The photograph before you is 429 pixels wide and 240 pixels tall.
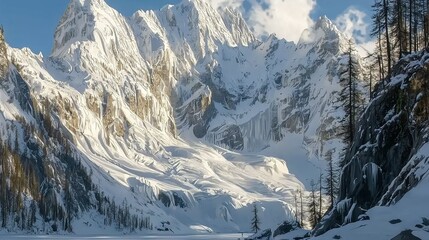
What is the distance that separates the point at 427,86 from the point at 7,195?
15722 centimetres

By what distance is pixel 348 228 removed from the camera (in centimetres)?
2133

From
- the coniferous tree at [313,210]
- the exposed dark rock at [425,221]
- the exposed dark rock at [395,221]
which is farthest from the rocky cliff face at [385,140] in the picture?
the coniferous tree at [313,210]

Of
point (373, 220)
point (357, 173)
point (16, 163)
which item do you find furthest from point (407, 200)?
point (16, 163)

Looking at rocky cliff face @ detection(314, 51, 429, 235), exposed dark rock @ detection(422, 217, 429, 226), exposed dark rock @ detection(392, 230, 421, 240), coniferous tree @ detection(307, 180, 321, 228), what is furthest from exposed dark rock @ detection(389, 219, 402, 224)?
coniferous tree @ detection(307, 180, 321, 228)

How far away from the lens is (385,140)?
36.2 meters

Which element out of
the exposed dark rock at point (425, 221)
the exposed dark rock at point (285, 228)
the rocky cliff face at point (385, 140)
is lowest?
the exposed dark rock at point (425, 221)

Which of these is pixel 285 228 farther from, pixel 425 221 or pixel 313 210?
pixel 313 210

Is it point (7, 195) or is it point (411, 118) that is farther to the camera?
point (7, 195)

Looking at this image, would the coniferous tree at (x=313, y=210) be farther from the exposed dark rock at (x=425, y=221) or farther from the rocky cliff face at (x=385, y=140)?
the exposed dark rock at (x=425, y=221)

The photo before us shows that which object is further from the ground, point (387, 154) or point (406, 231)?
point (387, 154)

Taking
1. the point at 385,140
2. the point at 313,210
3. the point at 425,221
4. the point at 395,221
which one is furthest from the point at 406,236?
the point at 313,210

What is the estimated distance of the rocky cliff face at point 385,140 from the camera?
31.8m

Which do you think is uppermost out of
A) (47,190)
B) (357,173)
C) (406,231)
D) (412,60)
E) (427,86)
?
(47,190)

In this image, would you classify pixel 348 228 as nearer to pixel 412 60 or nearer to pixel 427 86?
pixel 427 86
